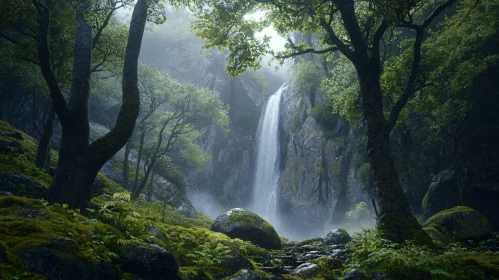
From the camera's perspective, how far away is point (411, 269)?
5945mm

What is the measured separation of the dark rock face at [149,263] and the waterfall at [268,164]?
1688 inches

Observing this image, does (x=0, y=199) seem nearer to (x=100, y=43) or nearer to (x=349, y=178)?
(x=100, y=43)

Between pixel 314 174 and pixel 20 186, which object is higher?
pixel 314 174

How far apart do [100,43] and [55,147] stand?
20.3 metres

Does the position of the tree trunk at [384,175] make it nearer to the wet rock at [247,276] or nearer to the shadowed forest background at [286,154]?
the shadowed forest background at [286,154]

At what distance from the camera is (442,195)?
23719 millimetres

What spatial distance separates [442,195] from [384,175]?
59.1 feet

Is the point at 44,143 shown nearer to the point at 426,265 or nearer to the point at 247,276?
the point at 247,276

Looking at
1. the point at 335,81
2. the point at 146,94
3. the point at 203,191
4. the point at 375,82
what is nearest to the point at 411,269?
the point at 375,82

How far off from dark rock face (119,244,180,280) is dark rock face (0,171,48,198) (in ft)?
18.3

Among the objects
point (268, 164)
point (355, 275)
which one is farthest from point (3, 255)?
point (268, 164)

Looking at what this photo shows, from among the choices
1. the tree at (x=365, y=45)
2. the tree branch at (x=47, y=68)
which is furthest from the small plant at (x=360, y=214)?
the tree branch at (x=47, y=68)

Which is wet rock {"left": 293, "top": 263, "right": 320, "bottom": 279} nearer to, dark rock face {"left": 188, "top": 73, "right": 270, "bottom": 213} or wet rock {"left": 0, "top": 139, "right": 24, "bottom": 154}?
wet rock {"left": 0, "top": 139, "right": 24, "bottom": 154}

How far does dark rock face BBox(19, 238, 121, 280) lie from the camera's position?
12.5ft
